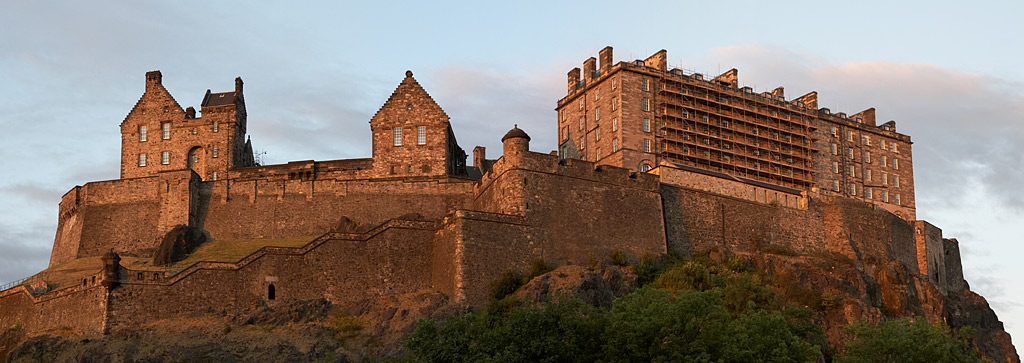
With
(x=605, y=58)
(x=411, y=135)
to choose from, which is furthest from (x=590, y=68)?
(x=411, y=135)

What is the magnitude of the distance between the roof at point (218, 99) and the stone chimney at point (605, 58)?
26511 mm

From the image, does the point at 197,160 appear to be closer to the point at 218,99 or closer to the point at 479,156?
the point at 218,99

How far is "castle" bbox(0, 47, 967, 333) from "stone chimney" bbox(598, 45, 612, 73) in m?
0.31

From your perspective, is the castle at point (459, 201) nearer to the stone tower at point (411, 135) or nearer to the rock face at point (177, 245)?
the stone tower at point (411, 135)

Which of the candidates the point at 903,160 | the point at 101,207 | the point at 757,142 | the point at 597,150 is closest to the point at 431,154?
the point at 597,150

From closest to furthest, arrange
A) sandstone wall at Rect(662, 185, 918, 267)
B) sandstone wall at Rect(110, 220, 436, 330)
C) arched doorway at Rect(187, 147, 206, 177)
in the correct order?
1. sandstone wall at Rect(110, 220, 436, 330)
2. sandstone wall at Rect(662, 185, 918, 267)
3. arched doorway at Rect(187, 147, 206, 177)

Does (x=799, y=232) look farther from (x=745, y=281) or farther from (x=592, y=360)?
(x=592, y=360)

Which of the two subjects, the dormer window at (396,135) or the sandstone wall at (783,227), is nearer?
the sandstone wall at (783,227)

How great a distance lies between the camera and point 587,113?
286ft

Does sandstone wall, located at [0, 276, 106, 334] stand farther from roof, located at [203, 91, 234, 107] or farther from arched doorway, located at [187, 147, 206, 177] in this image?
roof, located at [203, 91, 234, 107]

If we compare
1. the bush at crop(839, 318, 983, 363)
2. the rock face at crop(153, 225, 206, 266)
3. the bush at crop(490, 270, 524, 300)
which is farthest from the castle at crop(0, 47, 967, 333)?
the bush at crop(839, 318, 983, 363)

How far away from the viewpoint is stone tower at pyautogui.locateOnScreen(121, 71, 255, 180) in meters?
79.6

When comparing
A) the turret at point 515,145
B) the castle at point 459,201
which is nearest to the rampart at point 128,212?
the castle at point 459,201

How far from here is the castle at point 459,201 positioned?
6247 centimetres
